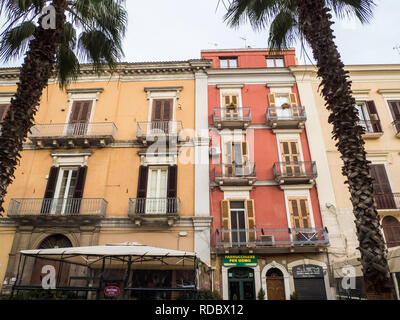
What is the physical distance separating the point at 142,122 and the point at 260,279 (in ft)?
32.4

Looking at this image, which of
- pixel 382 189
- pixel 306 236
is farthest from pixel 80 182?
pixel 382 189

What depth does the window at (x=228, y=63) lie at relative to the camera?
17114 mm

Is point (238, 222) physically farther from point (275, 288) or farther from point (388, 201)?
point (388, 201)

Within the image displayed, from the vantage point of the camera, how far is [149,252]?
699cm

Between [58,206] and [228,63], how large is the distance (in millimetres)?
13033

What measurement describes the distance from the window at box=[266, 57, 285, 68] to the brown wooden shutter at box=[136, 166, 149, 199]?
1038 cm

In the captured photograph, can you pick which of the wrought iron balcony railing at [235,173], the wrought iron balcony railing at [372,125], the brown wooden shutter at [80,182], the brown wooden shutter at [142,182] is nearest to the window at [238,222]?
the wrought iron balcony railing at [235,173]

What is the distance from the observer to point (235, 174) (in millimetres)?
13320

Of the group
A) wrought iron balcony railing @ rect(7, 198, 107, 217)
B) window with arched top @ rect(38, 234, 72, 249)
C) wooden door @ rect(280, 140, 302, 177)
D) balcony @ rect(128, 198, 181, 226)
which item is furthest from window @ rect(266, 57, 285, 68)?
window with arched top @ rect(38, 234, 72, 249)

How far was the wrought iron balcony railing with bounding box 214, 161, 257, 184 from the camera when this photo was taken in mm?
12992

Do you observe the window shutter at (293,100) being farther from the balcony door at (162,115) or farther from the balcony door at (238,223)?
the balcony door at (162,115)
